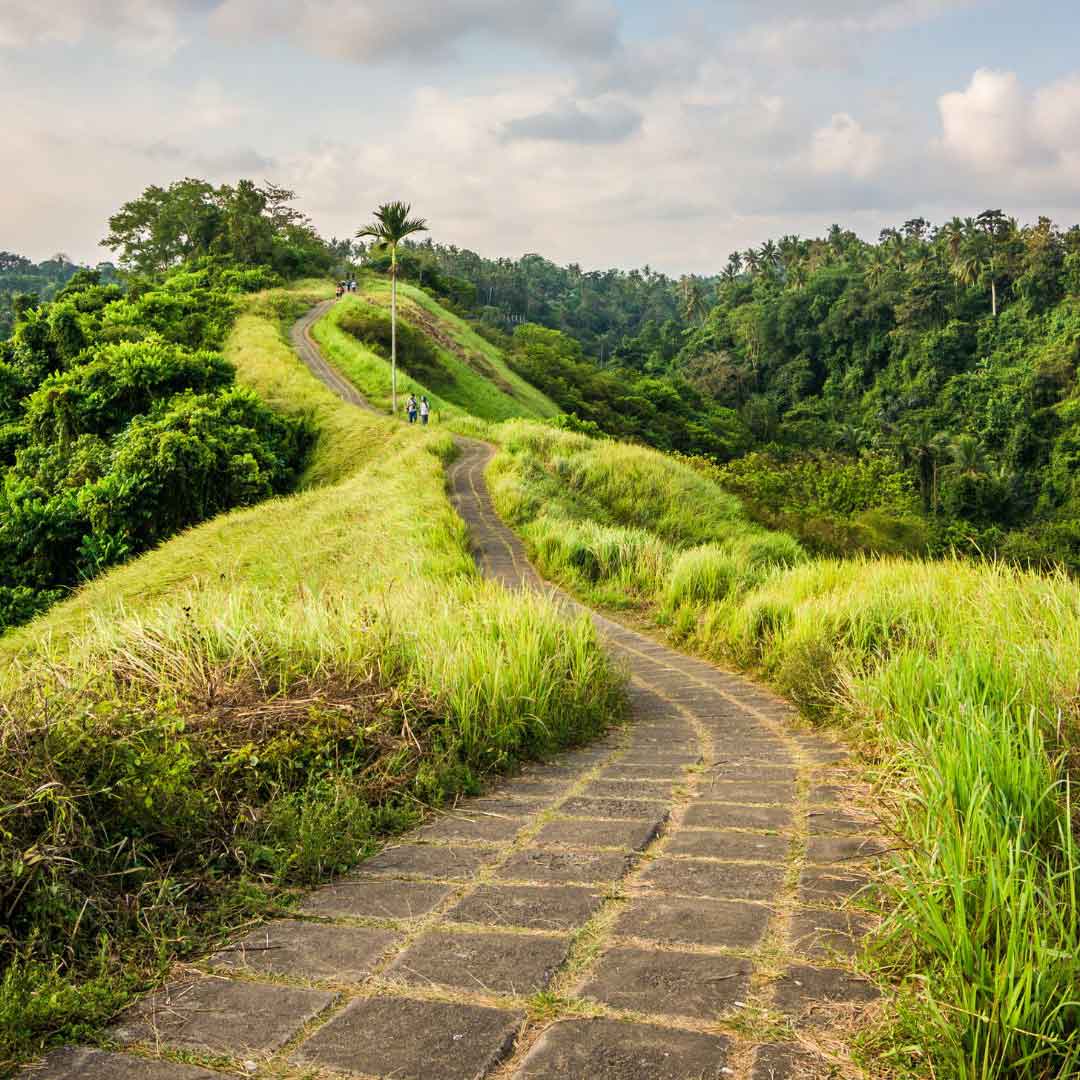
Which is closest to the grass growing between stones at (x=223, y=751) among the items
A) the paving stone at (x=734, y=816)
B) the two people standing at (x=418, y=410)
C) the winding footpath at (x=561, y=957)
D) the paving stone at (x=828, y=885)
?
the winding footpath at (x=561, y=957)

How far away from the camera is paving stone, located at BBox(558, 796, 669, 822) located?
3.24 m

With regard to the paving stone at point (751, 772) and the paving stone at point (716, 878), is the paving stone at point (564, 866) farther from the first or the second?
the paving stone at point (751, 772)

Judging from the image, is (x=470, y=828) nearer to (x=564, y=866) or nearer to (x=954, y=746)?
(x=564, y=866)

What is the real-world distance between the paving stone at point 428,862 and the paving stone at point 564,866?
95 millimetres

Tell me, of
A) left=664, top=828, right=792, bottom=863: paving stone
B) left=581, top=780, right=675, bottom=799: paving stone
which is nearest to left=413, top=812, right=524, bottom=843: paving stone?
left=581, top=780, right=675, bottom=799: paving stone

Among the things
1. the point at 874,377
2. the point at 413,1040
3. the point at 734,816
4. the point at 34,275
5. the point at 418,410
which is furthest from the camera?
the point at 34,275

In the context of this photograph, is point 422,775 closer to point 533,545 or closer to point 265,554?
point 533,545

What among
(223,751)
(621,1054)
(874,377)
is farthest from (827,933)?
(874,377)

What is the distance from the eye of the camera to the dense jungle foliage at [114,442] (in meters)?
19.7

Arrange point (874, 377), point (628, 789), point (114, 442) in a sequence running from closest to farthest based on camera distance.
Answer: point (628, 789)
point (114, 442)
point (874, 377)

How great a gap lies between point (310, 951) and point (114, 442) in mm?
22281

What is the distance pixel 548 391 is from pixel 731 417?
16.7m

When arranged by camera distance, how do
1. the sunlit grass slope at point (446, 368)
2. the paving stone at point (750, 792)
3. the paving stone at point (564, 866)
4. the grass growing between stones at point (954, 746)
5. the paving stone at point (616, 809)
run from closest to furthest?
the grass growing between stones at point (954, 746) < the paving stone at point (564, 866) < the paving stone at point (616, 809) < the paving stone at point (750, 792) < the sunlit grass slope at point (446, 368)

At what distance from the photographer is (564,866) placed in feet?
9.20
